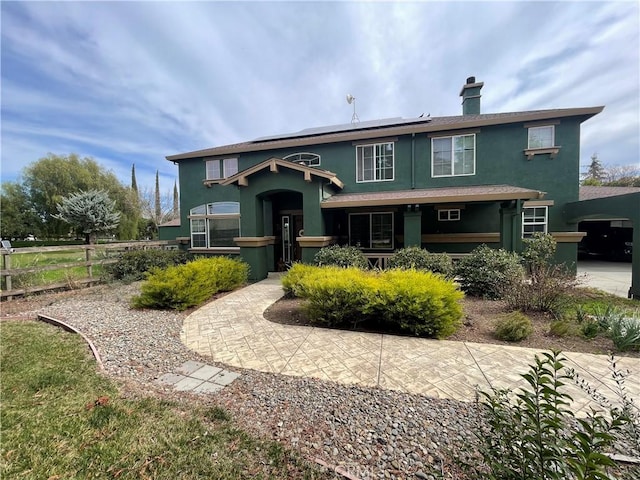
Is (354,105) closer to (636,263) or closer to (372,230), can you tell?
(372,230)

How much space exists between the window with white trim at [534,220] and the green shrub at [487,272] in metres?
→ 3.99

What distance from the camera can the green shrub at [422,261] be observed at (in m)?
7.68

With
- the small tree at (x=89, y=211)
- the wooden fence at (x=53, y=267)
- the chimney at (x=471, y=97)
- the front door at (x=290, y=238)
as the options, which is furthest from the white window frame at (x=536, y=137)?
the small tree at (x=89, y=211)

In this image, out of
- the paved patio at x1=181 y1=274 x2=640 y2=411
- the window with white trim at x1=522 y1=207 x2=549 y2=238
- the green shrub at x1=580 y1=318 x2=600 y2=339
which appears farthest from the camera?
the window with white trim at x1=522 y1=207 x2=549 y2=238

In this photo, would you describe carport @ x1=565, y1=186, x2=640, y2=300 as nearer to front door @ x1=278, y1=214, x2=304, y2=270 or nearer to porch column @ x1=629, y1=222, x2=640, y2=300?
porch column @ x1=629, y1=222, x2=640, y2=300

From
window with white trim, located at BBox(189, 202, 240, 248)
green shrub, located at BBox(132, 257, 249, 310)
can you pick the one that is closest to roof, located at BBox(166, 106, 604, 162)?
window with white trim, located at BBox(189, 202, 240, 248)

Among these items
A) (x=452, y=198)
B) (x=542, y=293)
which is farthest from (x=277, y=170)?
(x=542, y=293)

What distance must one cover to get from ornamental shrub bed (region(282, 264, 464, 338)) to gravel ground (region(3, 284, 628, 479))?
6.18ft

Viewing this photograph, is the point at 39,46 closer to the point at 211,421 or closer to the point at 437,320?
the point at 211,421

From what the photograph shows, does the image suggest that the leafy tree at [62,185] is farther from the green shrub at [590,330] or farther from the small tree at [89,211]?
the green shrub at [590,330]

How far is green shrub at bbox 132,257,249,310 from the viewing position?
630 cm

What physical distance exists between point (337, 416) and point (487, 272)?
21.1ft

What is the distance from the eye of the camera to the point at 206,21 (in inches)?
293

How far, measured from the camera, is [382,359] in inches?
153
